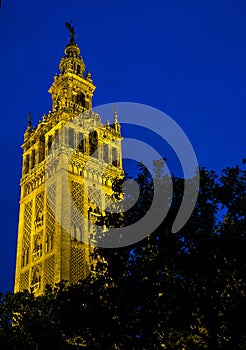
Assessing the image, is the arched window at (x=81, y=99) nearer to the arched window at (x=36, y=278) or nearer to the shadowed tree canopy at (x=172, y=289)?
the arched window at (x=36, y=278)

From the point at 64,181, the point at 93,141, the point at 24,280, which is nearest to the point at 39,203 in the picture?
the point at 64,181

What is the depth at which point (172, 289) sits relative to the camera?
2298 centimetres

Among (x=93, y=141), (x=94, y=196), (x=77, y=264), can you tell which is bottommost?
(x=77, y=264)

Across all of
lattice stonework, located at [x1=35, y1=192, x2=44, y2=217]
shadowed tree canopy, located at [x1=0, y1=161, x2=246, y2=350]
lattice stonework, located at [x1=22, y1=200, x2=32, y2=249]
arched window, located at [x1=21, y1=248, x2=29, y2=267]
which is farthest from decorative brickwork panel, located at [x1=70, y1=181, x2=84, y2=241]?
shadowed tree canopy, located at [x1=0, y1=161, x2=246, y2=350]

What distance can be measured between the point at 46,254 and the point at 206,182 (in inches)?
1199

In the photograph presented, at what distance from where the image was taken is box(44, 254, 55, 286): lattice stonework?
4933cm

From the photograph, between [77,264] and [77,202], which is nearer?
[77,264]

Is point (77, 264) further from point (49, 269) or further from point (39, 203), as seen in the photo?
point (39, 203)

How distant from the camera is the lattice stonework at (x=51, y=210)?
5243 centimetres

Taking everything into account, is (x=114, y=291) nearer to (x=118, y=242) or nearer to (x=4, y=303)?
(x=118, y=242)

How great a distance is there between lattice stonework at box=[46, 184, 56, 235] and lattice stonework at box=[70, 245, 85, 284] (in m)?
3.28

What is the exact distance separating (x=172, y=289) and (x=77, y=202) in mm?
32047

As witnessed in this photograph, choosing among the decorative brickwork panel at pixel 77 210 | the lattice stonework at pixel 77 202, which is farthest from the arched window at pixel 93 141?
the decorative brickwork panel at pixel 77 210

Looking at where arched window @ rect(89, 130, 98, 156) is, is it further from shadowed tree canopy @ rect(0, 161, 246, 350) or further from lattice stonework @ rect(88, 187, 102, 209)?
shadowed tree canopy @ rect(0, 161, 246, 350)
